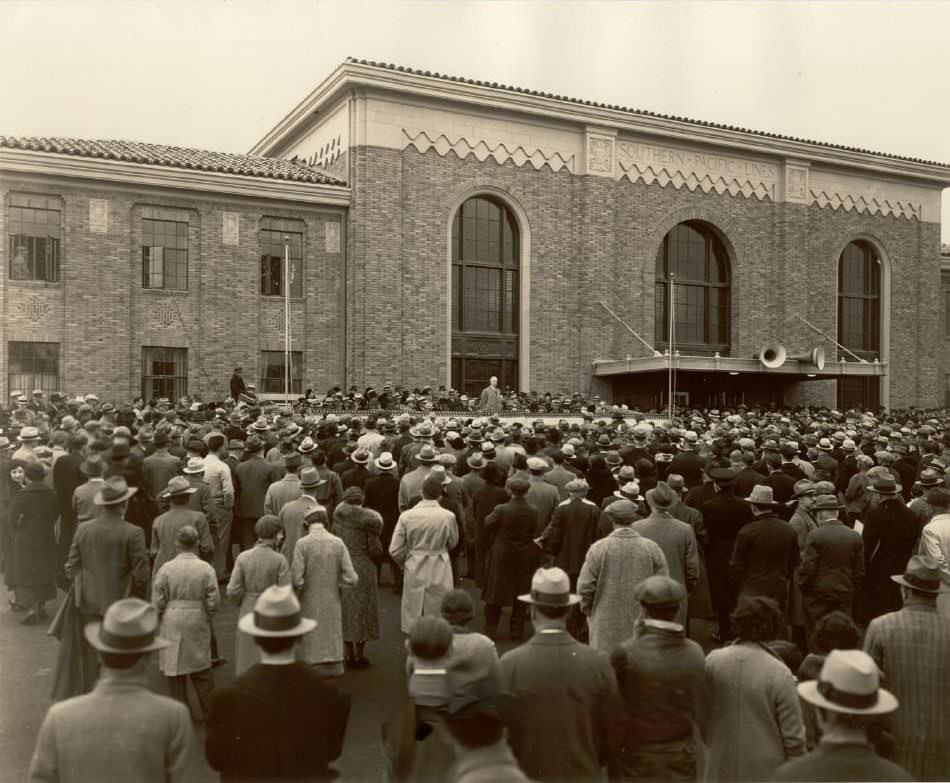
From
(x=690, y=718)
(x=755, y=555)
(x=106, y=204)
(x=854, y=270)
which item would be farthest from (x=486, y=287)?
(x=690, y=718)

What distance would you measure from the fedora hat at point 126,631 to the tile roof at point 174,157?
62.4ft

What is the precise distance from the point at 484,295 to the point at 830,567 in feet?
→ 62.0

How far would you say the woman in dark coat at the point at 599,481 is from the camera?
32.6 ft

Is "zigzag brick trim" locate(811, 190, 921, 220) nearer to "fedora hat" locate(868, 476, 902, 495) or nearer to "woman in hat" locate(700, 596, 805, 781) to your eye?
"fedora hat" locate(868, 476, 902, 495)

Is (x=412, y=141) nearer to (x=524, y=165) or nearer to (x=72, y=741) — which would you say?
(x=524, y=165)

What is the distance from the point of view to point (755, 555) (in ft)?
24.3

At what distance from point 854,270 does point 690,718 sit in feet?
102

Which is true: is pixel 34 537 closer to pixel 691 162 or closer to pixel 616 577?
pixel 616 577

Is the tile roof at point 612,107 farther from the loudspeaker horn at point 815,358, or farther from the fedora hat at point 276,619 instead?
the fedora hat at point 276,619

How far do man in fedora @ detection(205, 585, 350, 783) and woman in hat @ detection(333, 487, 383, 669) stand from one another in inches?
160

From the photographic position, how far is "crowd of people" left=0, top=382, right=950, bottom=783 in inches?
142

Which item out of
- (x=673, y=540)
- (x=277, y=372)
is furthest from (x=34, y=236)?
(x=673, y=540)

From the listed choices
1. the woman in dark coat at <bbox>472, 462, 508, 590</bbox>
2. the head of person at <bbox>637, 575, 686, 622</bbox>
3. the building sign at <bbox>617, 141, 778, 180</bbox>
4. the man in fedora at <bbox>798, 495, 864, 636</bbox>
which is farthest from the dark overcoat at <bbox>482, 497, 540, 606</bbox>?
the building sign at <bbox>617, 141, 778, 180</bbox>

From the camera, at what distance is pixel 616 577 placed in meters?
6.50
